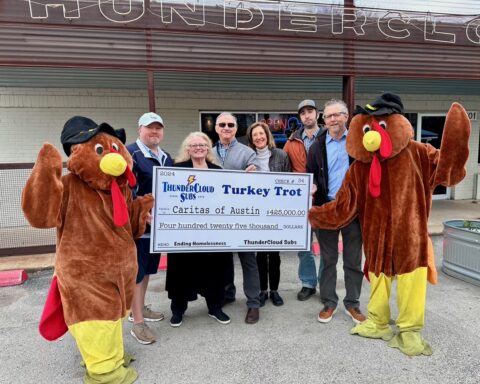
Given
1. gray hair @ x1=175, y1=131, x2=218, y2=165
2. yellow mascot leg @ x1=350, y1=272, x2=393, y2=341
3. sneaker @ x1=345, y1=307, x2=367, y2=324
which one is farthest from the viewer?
A: sneaker @ x1=345, y1=307, x2=367, y2=324

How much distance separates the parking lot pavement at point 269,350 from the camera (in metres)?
2.74

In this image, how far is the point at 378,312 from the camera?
316 centimetres

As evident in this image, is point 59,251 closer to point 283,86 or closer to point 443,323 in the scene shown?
point 443,323

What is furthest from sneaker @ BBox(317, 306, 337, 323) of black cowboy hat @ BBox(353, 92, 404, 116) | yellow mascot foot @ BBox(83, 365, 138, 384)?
black cowboy hat @ BBox(353, 92, 404, 116)

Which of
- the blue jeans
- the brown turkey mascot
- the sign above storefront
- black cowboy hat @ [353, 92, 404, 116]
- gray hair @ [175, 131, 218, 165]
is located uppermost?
the sign above storefront

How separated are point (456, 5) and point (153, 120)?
7.05m

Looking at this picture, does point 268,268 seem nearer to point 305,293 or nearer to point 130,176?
point 305,293

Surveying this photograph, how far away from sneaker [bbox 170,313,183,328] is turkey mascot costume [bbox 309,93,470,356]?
176cm

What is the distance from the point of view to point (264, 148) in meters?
3.78

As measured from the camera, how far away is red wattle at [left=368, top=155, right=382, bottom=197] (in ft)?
9.37

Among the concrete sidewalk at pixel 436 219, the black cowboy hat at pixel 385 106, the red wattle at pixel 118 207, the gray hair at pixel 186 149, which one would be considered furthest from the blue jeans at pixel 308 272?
the concrete sidewalk at pixel 436 219

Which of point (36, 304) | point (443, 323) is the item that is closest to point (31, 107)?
point (36, 304)

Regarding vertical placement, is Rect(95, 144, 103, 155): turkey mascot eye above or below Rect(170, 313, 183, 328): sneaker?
above

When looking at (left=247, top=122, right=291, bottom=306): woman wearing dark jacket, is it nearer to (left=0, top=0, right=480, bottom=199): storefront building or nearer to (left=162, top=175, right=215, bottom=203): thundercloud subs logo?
(left=162, top=175, right=215, bottom=203): thundercloud subs logo
